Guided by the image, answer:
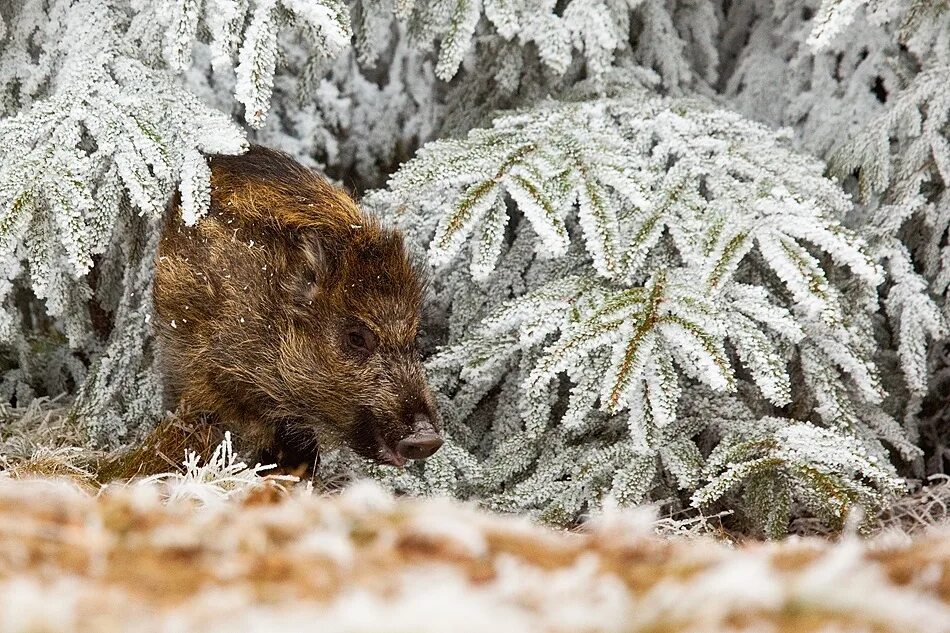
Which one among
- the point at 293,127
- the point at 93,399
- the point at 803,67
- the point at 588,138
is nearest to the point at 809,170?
the point at 588,138

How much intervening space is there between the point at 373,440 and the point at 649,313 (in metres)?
0.87

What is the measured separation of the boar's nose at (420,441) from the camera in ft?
8.84

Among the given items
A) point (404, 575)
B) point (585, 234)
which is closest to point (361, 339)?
point (585, 234)

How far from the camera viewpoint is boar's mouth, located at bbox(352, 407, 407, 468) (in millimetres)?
2775

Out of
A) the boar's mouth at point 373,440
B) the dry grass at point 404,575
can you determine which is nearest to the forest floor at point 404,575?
the dry grass at point 404,575

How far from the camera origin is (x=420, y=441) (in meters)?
2.69

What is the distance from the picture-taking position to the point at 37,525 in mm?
1134

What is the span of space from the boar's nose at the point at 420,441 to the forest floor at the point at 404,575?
130 cm

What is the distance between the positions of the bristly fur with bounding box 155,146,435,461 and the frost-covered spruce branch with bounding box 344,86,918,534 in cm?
25

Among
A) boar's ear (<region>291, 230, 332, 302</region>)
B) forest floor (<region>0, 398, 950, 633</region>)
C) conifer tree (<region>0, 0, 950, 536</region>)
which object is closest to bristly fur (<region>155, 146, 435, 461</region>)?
boar's ear (<region>291, 230, 332, 302</region>)

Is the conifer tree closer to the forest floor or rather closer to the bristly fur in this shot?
the bristly fur

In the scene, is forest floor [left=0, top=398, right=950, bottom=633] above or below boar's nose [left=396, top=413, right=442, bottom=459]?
above

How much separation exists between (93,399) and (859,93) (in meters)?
3.00

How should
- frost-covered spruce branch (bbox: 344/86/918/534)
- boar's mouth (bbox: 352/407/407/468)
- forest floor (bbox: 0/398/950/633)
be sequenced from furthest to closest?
boar's mouth (bbox: 352/407/407/468)
frost-covered spruce branch (bbox: 344/86/918/534)
forest floor (bbox: 0/398/950/633)
